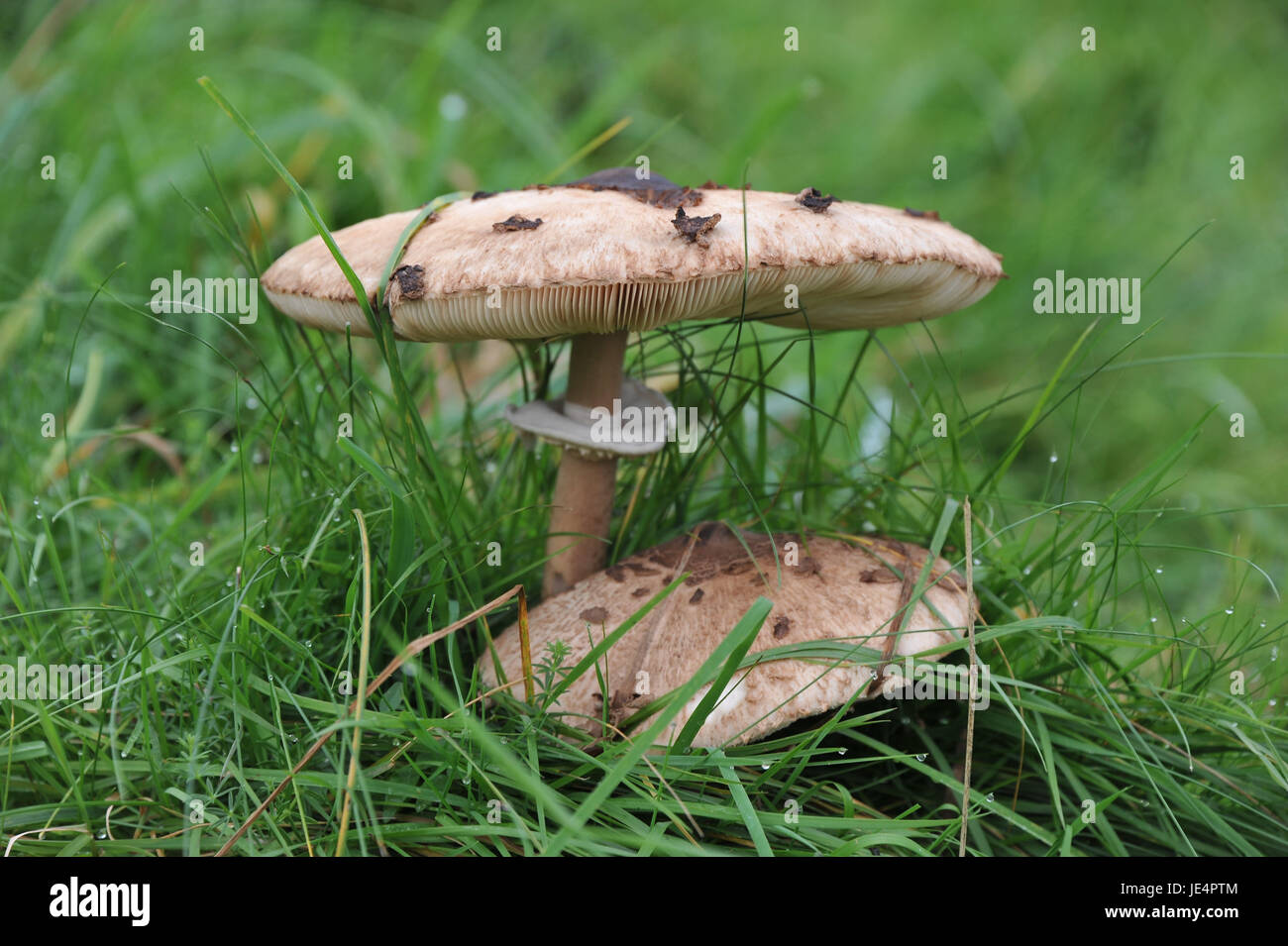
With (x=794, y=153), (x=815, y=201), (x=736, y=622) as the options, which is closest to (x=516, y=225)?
(x=815, y=201)

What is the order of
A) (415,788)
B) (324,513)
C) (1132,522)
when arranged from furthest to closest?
(1132,522) < (324,513) < (415,788)

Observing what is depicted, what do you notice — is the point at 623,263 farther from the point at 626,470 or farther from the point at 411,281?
the point at 626,470

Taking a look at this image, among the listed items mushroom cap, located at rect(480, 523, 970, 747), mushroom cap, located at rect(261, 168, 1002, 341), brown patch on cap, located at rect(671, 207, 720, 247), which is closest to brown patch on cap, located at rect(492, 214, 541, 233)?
mushroom cap, located at rect(261, 168, 1002, 341)

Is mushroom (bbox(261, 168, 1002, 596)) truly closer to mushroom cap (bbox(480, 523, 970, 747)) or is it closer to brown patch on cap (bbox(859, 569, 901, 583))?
mushroom cap (bbox(480, 523, 970, 747))

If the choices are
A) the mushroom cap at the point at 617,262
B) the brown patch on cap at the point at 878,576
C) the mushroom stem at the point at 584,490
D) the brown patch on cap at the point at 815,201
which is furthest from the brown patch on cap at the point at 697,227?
the brown patch on cap at the point at 878,576

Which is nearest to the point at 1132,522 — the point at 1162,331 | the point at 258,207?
the point at 1162,331

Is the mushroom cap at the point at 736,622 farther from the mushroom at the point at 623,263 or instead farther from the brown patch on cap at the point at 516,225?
the brown patch on cap at the point at 516,225
